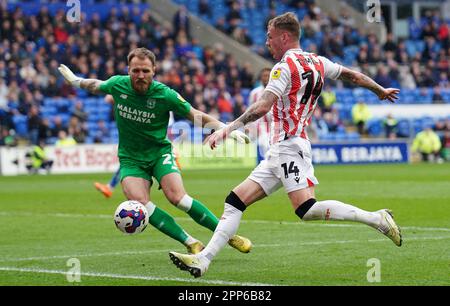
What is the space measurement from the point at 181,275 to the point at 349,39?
32.2 meters

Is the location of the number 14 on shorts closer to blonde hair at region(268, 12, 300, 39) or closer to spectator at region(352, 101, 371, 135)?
blonde hair at region(268, 12, 300, 39)

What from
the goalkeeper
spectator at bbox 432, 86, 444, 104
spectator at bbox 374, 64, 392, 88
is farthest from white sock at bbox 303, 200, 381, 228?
spectator at bbox 432, 86, 444, 104

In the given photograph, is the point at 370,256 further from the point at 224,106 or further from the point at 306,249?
the point at 224,106

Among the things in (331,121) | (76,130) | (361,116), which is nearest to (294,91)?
(76,130)

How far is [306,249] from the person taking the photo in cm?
1062

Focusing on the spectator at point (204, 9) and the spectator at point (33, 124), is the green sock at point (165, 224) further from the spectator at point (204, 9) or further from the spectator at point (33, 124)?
the spectator at point (204, 9)

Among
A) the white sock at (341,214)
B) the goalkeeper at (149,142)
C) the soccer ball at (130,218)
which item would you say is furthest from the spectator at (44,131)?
the white sock at (341,214)

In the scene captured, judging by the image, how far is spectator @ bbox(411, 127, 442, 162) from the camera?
34.5m

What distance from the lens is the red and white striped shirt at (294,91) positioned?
851 cm

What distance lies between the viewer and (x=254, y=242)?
11.5 m

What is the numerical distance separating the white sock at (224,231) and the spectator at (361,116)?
2751cm

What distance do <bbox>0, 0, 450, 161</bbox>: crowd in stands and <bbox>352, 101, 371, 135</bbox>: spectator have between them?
0.12 feet

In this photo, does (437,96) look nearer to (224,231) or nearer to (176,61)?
(176,61)

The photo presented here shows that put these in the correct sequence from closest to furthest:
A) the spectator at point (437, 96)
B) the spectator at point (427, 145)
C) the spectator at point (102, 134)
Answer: the spectator at point (102, 134) → the spectator at point (427, 145) → the spectator at point (437, 96)
